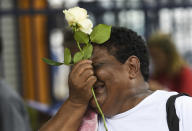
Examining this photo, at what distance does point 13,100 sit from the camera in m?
3.65

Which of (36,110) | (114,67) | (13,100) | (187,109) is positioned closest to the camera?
(187,109)

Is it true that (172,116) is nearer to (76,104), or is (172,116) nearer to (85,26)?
(76,104)

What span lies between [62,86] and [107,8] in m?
1.62

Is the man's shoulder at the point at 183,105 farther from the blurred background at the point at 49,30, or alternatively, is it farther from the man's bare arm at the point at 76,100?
the blurred background at the point at 49,30

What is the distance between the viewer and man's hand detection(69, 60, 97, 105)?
2.01 m

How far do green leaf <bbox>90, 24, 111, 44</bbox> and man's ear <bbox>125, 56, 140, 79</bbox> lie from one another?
0.61 ft

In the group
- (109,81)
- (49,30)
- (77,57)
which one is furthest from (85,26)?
(49,30)

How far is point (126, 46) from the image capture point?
221 centimetres

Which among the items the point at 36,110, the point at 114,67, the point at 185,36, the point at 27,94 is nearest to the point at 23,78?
the point at 27,94

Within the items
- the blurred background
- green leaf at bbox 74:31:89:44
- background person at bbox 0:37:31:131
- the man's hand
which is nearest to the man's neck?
the man's hand

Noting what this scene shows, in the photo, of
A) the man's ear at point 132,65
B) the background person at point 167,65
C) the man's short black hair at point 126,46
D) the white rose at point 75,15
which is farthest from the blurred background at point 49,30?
the white rose at point 75,15

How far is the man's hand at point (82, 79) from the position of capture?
6.58ft

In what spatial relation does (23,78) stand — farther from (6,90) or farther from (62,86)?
(6,90)

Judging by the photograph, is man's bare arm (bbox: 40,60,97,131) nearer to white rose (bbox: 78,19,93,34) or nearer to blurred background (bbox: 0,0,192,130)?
white rose (bbox: 78,19,93,34)
